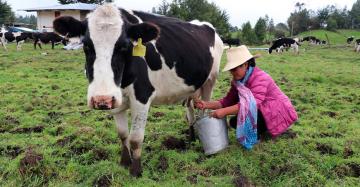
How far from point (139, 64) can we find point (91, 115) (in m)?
3.22

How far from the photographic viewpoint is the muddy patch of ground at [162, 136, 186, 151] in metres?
5.22

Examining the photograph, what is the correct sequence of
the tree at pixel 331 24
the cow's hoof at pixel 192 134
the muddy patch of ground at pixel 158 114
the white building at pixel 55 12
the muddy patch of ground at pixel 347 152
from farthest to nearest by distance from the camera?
the tree at pixel 331 24 → the white building at pixel 55 12 → the muddy patch of ground at pixel 158 114 → the cow's hoof at pixel 192 134 → the muddy patch of ground at pixel 347 152

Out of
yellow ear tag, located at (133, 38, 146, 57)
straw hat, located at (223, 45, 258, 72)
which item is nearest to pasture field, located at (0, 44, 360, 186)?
straw hat, located at (223, 45, 258, 72)

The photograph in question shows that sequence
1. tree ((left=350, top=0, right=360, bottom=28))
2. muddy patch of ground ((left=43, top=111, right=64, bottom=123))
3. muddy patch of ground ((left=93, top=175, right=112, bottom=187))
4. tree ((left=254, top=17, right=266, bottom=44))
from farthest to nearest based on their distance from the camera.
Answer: tree ((left=350, top=0, right=360, bottom=28)) < tree ((left=254, top=17, right=266, bottom=44)) < muddy patch of ground ((left=43, top=111, right=64, bottom=123)) < muddy patch of ground ((left=93, top=175, right=112, bottom=187))

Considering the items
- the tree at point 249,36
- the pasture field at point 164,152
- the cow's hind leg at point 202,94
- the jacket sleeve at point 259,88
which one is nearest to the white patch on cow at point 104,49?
the pasture field at point 164,152

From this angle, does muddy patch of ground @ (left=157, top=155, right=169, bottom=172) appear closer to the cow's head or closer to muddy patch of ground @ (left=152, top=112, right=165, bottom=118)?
the cow's head

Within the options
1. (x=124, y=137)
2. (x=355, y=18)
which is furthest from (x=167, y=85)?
(x=355, y=18)

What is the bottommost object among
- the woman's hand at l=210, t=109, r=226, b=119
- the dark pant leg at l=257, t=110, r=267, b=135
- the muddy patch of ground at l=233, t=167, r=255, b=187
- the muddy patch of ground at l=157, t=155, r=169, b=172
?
the muddy patch of ground at l=233, t=167, r=255, b=187

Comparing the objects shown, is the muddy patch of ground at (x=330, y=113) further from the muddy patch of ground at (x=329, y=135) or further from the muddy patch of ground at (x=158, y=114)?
the muddy patch of ground at (x=158, y=114)

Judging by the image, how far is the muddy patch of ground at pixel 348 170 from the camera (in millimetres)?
4279

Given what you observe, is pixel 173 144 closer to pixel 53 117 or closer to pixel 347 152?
pixel 347 152

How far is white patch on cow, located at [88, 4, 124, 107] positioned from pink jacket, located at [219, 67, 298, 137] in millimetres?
1947

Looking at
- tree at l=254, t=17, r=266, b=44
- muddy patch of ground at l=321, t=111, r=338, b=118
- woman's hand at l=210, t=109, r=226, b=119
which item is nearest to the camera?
woman's hand at l=210, t=109, r=226, b=119

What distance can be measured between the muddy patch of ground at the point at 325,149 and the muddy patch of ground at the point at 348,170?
49 cm
